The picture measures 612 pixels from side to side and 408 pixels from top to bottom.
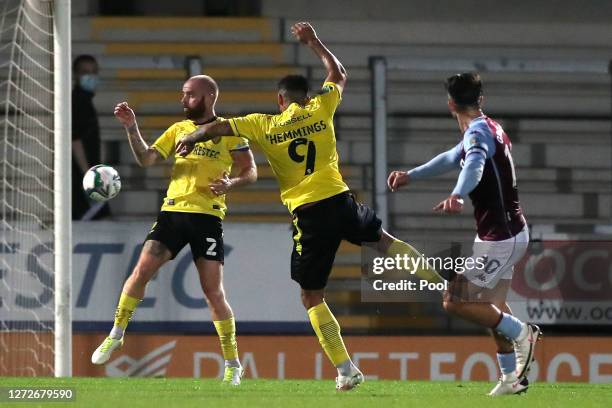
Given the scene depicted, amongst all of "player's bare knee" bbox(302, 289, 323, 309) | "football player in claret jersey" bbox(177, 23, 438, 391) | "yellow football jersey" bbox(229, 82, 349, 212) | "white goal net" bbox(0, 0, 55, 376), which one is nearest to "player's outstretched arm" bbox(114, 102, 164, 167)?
"football player in claret jersey" bbox(177, 23, 438, 391)

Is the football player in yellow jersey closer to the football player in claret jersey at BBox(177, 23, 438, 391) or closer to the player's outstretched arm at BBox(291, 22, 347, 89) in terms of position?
the football player in claret jersey at BBox(177, 23, 438, 391)

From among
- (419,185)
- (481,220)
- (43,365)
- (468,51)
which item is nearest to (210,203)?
(481,220)

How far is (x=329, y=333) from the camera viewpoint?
8.22 metres

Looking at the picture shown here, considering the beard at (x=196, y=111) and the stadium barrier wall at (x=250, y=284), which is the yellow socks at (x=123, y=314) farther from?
the stadium barrier wall at (x=250, y=284)

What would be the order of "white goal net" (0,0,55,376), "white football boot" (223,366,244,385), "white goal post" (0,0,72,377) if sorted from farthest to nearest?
"white goal net" (0,0,55,376)
"white goal post" (0,0,72,377)
"white football boot" (223,366,244,385)

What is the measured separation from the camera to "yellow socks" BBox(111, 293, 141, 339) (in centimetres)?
898

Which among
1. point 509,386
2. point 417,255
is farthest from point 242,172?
point 509,386

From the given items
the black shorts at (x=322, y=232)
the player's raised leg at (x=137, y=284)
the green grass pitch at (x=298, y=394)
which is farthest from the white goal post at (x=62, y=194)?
the black shorts at (x=322, y=232)

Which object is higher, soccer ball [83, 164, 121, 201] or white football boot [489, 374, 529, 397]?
soccer ball [83, 164, 121, 201]

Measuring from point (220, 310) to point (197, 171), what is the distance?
0.85 meters

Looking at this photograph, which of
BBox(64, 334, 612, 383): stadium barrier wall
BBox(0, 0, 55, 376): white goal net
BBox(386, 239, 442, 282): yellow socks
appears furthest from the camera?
BBox(64, 334, 612, 383): stadium barrier wall

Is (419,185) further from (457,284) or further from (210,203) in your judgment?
(457,284)

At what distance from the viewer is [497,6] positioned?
15.4 m

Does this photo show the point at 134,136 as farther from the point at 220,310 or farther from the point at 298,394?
the point at 298,394
